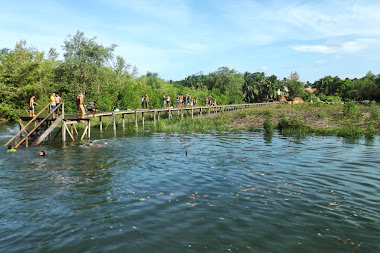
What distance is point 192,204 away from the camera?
7.21 metres

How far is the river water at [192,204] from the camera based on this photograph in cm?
529

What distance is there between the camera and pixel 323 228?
581cm

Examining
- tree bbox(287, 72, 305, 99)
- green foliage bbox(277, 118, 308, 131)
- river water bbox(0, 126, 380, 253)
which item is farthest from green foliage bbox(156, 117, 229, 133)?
tree bbox(287, 72, 305, 99)

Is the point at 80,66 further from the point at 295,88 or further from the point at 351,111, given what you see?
the point at 295,88

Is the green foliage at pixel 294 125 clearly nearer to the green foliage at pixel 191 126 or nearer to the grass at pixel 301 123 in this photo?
the grass at pixel 301 123

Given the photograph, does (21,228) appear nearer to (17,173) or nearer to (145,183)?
(145,183)

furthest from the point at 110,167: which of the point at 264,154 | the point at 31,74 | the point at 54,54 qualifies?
the point at 54,54

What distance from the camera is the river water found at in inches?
208

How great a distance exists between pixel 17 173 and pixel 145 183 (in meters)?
5.29

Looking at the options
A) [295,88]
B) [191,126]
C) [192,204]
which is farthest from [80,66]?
[295,88]

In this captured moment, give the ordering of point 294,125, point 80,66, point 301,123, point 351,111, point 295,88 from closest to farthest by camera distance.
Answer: point 301,123
point 294,125
point 351,111
point 80,66
point 295,88

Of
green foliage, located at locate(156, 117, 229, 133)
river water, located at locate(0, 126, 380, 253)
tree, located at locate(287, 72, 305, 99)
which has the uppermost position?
tree, located at locate(287, 72, 305, 99)

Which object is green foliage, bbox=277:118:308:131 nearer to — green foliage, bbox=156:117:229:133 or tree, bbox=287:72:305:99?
green foliage, bbox=156:117:229:133

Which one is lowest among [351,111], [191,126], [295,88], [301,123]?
[191,126]
